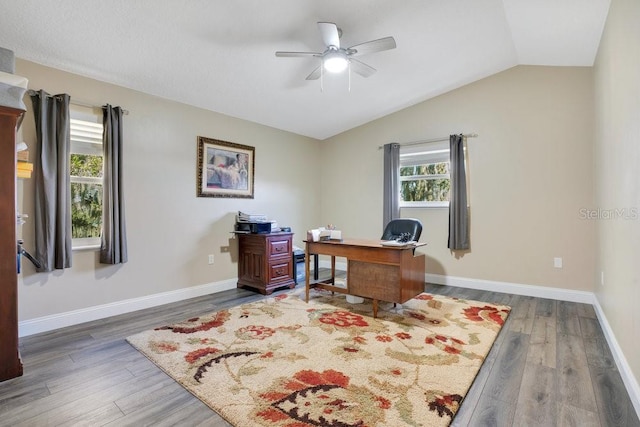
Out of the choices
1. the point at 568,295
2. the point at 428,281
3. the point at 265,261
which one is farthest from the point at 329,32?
the point at 568,295

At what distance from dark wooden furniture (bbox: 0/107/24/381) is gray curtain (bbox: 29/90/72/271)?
722 millimetres

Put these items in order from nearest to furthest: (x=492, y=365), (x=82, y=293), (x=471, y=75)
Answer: (x=492, y=365) < (x=82, y=293) < (x=471, y=75)

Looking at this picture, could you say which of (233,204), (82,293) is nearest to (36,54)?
(82,293)

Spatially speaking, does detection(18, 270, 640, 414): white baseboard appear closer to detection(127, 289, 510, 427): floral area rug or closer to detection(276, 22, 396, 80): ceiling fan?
detection(127, 289, 510, 427): floral area rug

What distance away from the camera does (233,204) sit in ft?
14.2

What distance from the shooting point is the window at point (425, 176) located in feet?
15.0

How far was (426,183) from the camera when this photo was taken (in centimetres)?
471

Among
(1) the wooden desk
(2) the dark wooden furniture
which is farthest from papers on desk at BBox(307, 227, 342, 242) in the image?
(2) the dark wooden furniture

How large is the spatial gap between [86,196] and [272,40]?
2368mm

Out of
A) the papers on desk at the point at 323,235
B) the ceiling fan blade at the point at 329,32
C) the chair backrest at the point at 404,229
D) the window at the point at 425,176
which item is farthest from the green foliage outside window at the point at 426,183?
the ceiling fan blade at the point at 329,32

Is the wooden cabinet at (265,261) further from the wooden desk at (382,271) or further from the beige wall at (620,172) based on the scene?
the beige wall at (620,172)

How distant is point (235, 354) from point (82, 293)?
5.91 feet

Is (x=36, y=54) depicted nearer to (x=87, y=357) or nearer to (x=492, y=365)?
(x=87, y=357)

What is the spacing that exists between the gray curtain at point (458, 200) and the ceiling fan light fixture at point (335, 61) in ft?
7.38
